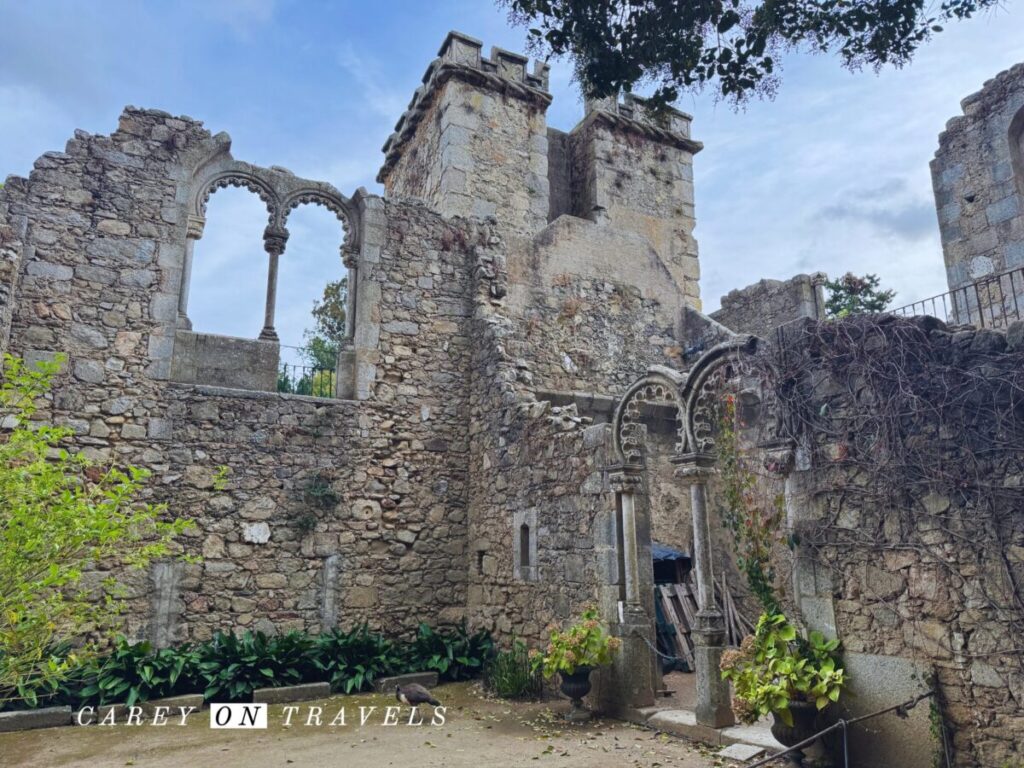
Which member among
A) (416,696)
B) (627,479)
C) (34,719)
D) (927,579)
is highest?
(627,479)

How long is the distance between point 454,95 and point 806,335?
31.3ft

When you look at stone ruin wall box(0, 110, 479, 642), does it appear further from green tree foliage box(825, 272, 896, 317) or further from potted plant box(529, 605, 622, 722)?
green tree foliage box(825, 272, 896, 317)

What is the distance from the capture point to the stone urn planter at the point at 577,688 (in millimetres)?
6352

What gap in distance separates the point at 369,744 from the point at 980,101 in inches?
388

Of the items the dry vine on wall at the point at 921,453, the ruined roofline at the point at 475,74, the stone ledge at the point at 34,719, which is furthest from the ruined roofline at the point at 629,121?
the stone ledge at the point at 34,719

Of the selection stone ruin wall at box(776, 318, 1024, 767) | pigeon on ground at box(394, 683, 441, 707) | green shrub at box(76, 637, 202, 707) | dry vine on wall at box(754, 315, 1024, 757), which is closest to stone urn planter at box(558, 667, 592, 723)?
pigeon on ground at box(394, 683, 441, 707)

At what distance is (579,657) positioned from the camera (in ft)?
20.8

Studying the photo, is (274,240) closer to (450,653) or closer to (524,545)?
(524,545)

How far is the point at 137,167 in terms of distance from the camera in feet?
27.4

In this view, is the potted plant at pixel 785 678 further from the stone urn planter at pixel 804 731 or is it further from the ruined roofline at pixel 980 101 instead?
the ruined roofline at pixel 980 101

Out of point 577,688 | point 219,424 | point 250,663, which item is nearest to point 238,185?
point 219,424

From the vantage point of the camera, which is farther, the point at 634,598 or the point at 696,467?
the point at 634,598

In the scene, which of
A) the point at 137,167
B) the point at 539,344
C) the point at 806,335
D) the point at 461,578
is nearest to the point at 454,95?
the point at 539,344

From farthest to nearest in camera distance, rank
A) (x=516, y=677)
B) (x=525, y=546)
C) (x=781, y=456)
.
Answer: (x=525, y=546)
(x=516, y=677)
(x=781, y=456)
